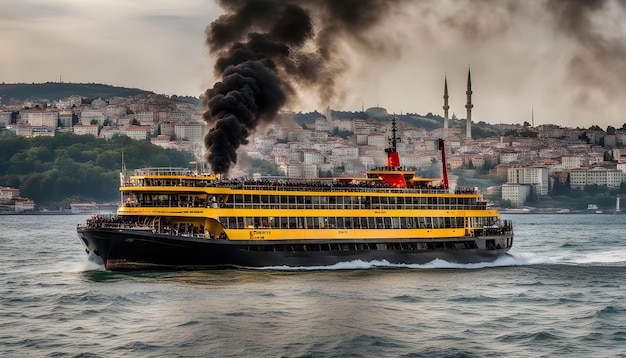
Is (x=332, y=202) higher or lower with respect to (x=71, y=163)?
lower

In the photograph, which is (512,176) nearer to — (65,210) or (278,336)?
(65,210)

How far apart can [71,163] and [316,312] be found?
139033mm

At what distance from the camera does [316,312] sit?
Answer: 28.6 metres

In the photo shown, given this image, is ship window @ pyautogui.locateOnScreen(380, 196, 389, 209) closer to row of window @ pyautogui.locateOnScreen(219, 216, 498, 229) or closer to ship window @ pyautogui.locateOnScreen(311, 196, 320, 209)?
row of window @ pyautogui.locateOnScreen(219, 216, 498, 229)

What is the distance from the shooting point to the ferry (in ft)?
121

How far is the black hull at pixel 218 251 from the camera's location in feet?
119

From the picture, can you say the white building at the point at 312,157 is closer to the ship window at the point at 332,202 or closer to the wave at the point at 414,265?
the wave at the point at 414,265

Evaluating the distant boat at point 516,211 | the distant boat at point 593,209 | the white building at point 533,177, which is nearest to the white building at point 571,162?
the white building at point 533,177

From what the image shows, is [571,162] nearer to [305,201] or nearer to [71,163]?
[71,163]

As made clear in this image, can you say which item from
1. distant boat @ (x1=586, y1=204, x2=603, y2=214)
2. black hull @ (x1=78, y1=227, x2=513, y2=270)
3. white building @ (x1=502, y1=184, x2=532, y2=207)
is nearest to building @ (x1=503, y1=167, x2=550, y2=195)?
white building @ (x1=502, y1=184, x2=532, y2=207)

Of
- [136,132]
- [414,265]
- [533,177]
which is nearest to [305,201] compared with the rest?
[414,265]

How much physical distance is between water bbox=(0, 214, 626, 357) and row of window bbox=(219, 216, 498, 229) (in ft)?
6.26

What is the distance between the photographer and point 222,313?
2803 cm

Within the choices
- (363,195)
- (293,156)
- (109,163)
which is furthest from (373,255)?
(293,156)
